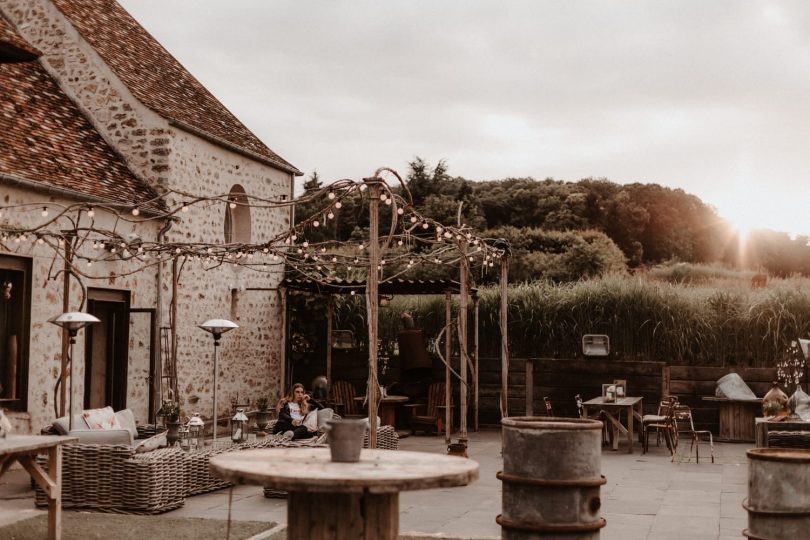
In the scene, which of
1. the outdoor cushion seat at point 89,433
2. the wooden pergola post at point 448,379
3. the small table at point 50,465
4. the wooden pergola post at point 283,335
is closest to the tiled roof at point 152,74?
the wooden pergola post at point 283,335

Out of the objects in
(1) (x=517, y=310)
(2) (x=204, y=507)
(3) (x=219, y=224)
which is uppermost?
(3) (x=219, y=224)

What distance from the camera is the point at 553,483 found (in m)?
5.09

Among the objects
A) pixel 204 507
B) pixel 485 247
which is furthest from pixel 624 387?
pixel 204 507

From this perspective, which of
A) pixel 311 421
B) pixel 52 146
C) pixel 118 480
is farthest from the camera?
pixel 52 146

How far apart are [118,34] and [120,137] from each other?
277cm

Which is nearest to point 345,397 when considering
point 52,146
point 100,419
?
point 52,146

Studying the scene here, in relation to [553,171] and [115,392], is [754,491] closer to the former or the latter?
[115,392]

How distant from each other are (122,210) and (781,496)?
33.6ft

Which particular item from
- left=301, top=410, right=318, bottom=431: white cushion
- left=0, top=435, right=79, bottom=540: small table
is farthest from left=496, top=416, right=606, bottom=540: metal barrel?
left=301, top=410, right=318, bottom=431: white cushion

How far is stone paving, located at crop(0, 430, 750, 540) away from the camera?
780 centimetres

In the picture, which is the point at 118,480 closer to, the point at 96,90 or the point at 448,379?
the point at 448,379

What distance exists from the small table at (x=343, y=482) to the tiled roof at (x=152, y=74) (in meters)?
10.9

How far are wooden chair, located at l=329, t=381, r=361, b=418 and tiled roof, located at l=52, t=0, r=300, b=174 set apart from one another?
14.3ft

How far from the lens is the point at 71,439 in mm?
7469
